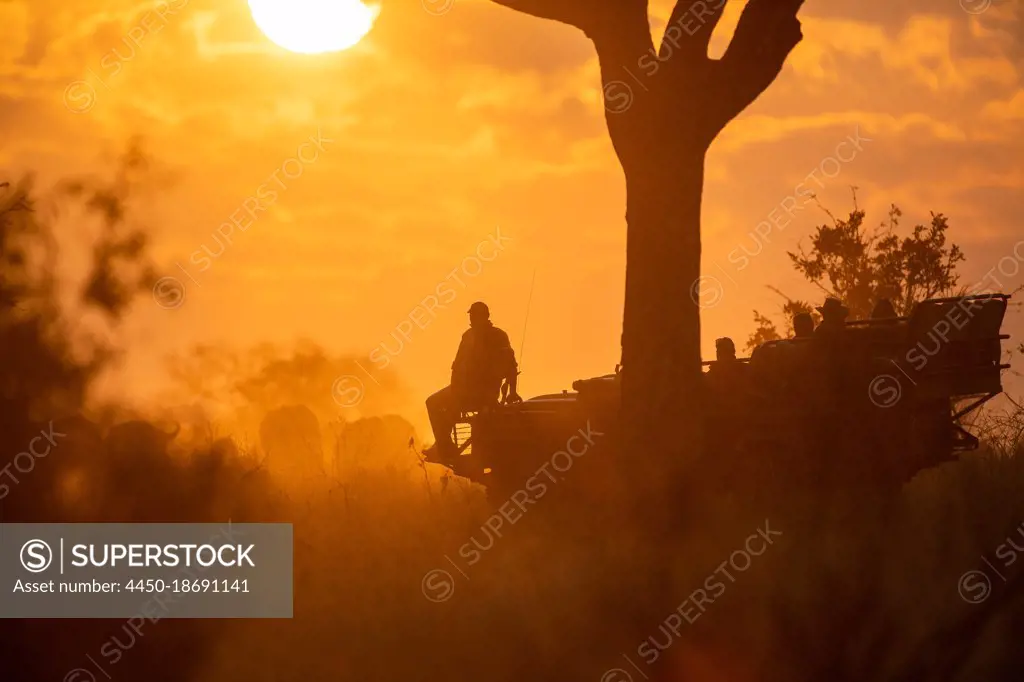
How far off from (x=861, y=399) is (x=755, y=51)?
3830 millimetres

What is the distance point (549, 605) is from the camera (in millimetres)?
10938

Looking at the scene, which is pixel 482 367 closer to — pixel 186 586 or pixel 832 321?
pixel 832 321

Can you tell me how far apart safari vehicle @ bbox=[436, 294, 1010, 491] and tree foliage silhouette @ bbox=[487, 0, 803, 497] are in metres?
0.89

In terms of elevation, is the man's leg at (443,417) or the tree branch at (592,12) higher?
the tree branch at (592,12)

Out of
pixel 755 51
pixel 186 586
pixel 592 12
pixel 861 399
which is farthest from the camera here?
pixel 861 399

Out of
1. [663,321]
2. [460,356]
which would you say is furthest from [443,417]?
[663,321]

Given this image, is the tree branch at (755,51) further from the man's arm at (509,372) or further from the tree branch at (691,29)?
the man's arm at (509,372)

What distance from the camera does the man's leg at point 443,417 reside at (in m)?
17.6

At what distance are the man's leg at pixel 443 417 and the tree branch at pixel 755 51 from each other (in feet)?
20.1

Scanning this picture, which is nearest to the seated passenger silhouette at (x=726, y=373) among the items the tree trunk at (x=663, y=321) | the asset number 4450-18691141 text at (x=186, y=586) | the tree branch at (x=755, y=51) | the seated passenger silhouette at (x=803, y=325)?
the seated passenger silhouette at (x=803, y=325)

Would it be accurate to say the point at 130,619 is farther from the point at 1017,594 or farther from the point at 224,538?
the point at 1017,594

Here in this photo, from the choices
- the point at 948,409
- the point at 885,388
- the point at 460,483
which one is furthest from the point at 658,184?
the point at 460,483

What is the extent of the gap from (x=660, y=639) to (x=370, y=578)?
113 inches

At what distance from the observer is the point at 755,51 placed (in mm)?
12898
